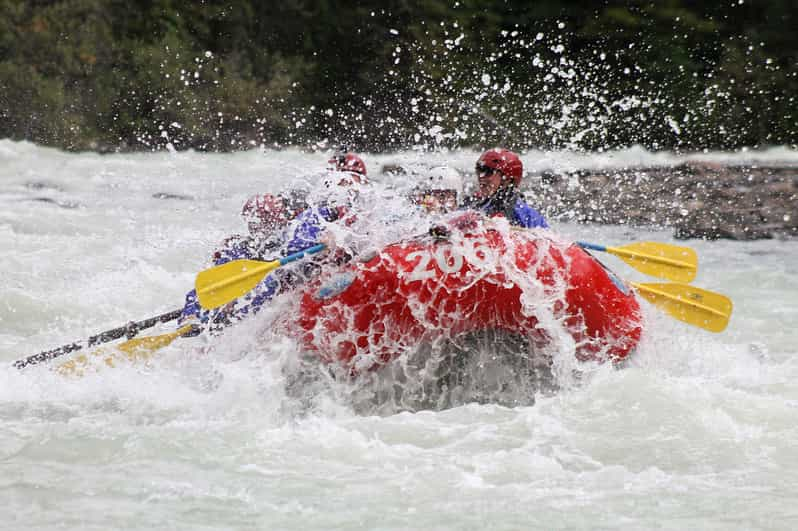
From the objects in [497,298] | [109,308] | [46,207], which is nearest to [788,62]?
[46,207]

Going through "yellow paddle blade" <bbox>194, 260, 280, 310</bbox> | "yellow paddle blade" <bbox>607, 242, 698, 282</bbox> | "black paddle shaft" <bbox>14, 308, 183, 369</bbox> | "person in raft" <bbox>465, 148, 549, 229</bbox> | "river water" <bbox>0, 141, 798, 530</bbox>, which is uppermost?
"person in raft" <bbox>465, 148, 549, 229</bbox>

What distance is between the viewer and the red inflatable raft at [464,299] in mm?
4574

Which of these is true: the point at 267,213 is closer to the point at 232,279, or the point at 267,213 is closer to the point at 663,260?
the point at 232,279

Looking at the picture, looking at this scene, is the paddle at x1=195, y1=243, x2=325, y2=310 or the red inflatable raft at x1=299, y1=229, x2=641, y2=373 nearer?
the red inflatable raft at x1=299, y1=229, x2=641, y2=373

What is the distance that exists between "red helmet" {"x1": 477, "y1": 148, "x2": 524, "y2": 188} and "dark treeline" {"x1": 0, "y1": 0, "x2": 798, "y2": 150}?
15.2m

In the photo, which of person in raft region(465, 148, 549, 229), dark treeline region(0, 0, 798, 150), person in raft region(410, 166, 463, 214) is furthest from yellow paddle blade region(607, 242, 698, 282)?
dark treeline region(0, 0, 798, 150)

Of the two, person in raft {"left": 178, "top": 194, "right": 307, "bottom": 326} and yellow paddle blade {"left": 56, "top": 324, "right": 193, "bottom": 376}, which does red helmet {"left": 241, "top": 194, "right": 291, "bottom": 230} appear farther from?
yellow paddle blade {"left": 56, "top": 324, "right": 193, "bottom": 376}

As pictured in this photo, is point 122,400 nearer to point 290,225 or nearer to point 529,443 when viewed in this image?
point 290,225

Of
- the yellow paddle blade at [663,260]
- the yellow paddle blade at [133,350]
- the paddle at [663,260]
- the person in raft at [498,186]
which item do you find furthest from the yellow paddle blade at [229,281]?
the yellow paddle blade at [663,260]

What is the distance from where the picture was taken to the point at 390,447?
14.0 ft

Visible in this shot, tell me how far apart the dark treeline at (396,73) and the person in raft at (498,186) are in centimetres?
1511

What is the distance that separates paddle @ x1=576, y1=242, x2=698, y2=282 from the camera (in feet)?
16.9

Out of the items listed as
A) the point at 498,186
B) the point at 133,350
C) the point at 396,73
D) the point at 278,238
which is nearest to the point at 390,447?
the point at 498,186

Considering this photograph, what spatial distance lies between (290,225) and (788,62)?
59.7 feet
